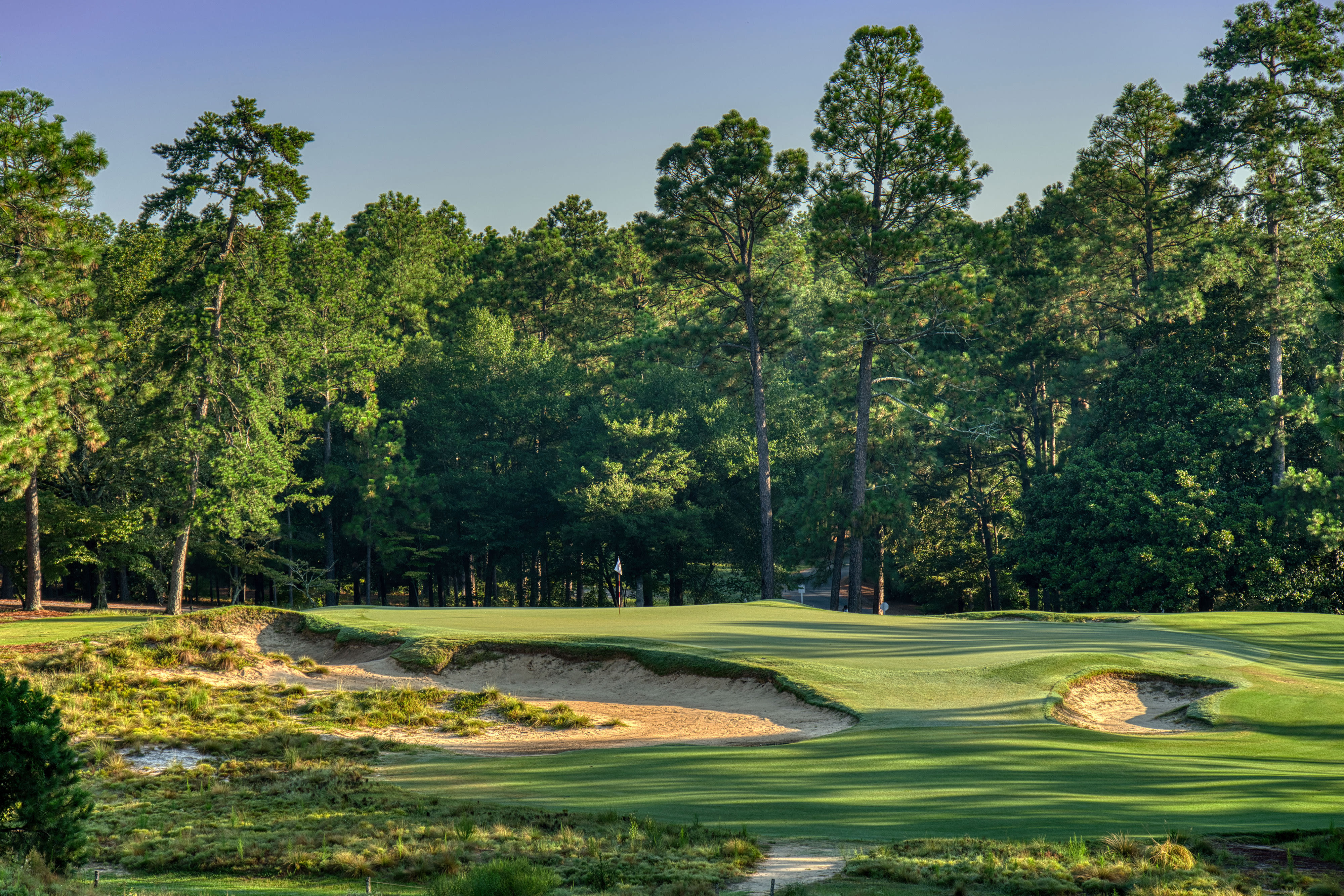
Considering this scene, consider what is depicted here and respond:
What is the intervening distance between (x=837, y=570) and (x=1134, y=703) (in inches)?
1063

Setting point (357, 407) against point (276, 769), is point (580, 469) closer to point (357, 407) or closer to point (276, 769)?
point (357, 407)

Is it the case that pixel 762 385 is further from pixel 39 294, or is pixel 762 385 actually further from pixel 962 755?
pixel 962 755

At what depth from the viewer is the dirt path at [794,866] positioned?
297 inches

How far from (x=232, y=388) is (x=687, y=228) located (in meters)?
18.5

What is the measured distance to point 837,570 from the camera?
4306cm

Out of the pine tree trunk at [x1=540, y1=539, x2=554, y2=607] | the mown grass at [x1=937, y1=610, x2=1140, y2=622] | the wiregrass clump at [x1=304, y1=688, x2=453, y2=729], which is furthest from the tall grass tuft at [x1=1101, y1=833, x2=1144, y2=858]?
the pine tree trunk at [x1=540, y1=539, x2=554, y2=607]

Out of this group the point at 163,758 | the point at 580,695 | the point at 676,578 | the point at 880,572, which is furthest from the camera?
the point at 676,578

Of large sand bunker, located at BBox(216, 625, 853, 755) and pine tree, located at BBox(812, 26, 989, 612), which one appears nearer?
large sand bunker, located at BBox(216, 625, 853, 755)

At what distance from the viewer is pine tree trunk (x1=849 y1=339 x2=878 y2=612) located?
36656 mm

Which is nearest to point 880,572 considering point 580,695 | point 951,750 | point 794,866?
point 580,695

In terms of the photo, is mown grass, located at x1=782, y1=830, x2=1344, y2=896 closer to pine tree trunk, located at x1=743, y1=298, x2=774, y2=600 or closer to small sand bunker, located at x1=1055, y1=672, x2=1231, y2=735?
small sand bunker, located at x1=1055, y1=672, x2=1231, y2=735

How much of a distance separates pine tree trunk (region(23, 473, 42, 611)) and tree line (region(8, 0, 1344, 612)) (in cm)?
16

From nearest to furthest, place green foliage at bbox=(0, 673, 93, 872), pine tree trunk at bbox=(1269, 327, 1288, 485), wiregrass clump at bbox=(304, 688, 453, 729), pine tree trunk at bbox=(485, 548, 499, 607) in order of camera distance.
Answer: green foliage at bbox=(0, 673, 93, 872) → wiregrass clump at bbox=(304, 688, 453, 729) → pine tree trunk at bbox=(1269, 327, 1288, 485) → pine tree trunk at bbox=(485, 548, 499, 607)

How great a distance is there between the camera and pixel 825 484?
137ft
